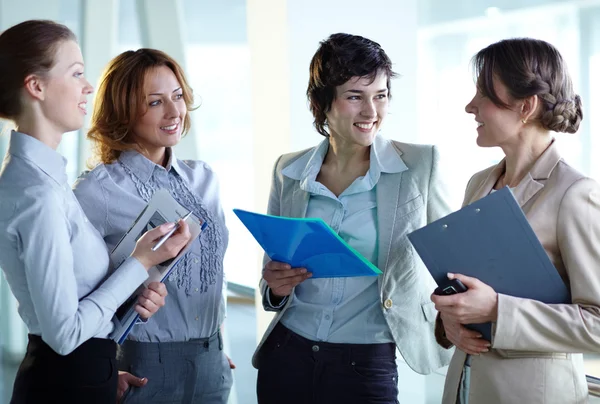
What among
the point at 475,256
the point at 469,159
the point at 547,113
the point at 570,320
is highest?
the point at 547,113

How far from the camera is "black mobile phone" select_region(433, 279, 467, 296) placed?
165 cm

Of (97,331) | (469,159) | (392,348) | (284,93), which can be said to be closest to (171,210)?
(97,331)

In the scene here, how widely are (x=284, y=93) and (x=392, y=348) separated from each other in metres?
2.05

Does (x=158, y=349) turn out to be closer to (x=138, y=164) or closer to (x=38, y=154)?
(x=138, y=164)

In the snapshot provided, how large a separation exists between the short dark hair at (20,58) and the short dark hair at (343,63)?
2.76ft

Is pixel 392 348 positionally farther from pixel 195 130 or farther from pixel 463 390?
pixel 195 130

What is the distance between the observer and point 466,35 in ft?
15.4

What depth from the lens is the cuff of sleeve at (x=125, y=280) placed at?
180 cm

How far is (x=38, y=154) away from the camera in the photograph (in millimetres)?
1743

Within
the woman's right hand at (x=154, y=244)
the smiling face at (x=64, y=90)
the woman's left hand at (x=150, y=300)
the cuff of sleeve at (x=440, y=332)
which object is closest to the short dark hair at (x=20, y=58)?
the smiling face at (x=64, y=90)

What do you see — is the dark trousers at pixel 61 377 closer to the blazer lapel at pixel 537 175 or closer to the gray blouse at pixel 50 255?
the gray blouse at pixel 50 255

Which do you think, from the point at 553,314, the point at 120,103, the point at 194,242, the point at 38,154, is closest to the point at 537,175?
the point at 553,314

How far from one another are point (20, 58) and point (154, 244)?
56cm

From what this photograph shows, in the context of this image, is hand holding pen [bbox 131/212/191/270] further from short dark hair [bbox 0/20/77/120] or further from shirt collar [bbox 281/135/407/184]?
shirt collar [bbox 281/135/407/184]
